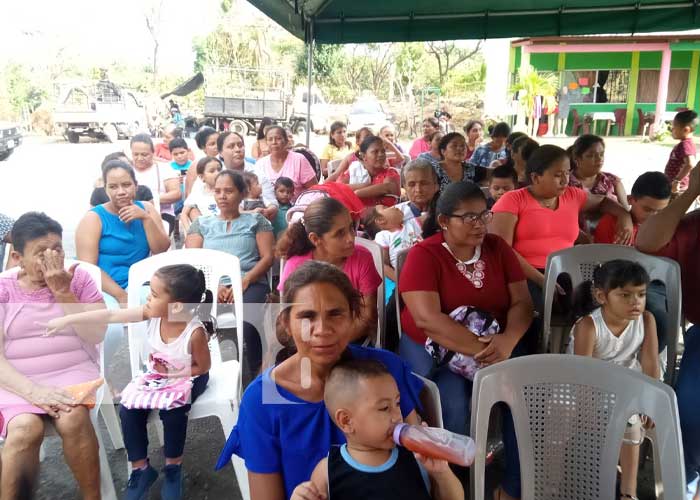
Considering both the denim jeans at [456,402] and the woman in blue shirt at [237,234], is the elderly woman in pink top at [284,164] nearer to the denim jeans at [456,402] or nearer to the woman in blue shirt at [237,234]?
the woman in blue shirt at [237,234]

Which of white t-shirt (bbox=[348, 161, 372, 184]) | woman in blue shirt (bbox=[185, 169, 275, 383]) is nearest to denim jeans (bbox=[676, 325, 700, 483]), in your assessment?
woman in blue shirt (bbox=[185, 169, 275, 383])

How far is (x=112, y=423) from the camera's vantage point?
8.11 ft

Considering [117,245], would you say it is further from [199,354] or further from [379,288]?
[379,288]

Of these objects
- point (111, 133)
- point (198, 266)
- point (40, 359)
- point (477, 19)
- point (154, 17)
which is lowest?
point (40, 359)

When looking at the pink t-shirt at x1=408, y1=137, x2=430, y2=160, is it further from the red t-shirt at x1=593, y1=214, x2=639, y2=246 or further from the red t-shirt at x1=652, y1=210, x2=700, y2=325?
the red t-shirt at x1=652, y1=210, x2=700, y2=325

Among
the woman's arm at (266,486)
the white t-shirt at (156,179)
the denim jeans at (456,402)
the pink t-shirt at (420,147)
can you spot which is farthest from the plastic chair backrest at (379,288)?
the pink t-shirt at (420,147)

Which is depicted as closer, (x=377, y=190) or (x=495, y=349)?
(x=495, y=349)

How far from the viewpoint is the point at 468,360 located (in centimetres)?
214

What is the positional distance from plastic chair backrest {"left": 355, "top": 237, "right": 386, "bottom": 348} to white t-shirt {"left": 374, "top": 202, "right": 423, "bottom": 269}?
233 millimetres

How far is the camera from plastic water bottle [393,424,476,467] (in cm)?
118

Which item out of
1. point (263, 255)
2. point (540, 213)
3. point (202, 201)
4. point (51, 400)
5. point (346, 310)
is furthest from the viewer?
point (202, 201)

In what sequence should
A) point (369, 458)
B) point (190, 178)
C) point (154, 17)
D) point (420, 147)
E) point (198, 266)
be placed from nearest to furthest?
point (369, 458) < point (198, 266) < point (190, 178) < point (420, 147) < point (154, 17)

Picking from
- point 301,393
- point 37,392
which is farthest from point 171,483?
point 301,393

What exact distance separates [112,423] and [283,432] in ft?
4.83
